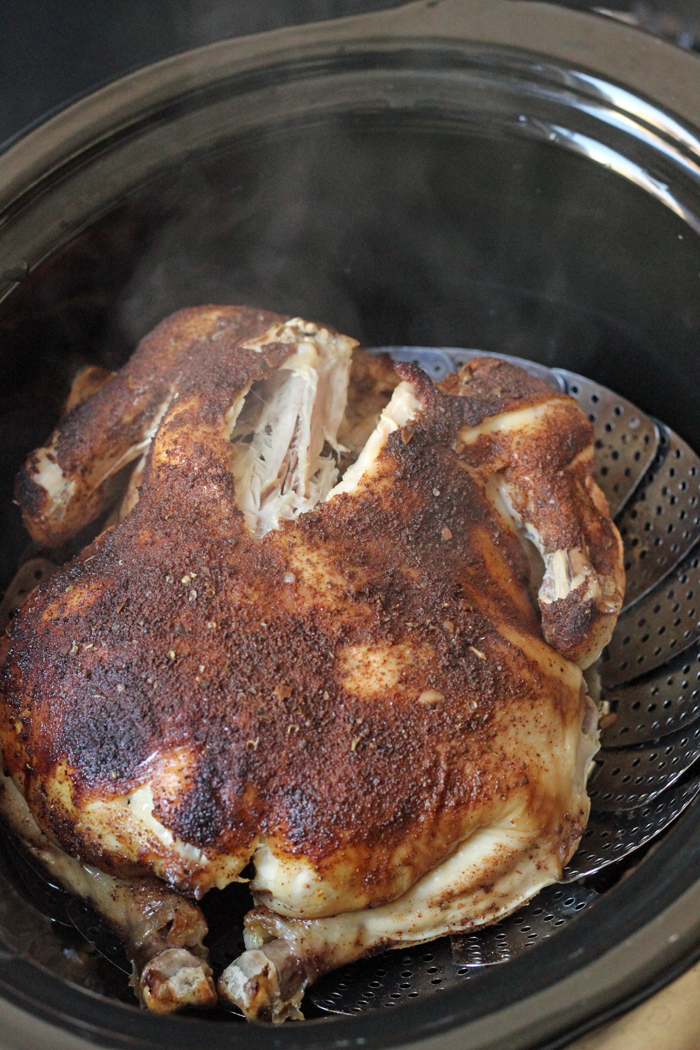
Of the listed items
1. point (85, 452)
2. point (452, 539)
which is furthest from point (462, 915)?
point (85, 452)

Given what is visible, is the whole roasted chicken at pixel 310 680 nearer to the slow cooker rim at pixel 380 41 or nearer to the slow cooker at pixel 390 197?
the slow cooker at pixel 390 197

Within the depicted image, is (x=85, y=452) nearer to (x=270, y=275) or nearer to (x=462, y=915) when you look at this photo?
(x=270, y=275)

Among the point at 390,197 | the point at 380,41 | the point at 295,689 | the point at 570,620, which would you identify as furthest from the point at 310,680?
the point at 380,41

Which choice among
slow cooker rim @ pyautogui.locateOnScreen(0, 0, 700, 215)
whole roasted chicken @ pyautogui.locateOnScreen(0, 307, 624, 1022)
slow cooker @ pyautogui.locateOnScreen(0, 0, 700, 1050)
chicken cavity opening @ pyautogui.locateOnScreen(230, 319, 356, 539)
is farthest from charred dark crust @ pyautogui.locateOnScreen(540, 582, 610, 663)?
slow cooker rim @ pyautogui.locateOnScreen(0, 0, 700, 215)

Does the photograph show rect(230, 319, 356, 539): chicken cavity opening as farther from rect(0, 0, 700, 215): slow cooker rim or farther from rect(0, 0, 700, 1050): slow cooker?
rect(0, 0, 700, 215): slow cooker rim

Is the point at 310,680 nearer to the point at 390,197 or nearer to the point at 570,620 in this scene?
the point at 570,620

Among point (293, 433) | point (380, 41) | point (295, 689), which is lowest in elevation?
point (295, 689)
